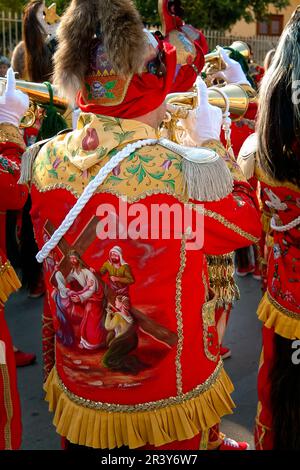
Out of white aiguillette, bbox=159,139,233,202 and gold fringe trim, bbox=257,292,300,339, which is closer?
white aiguillette, bbox=159,139,233,202

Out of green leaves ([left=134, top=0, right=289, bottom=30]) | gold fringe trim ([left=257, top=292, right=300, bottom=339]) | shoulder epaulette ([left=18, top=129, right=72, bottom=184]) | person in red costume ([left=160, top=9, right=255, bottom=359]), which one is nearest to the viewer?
shoulder epaulette ([left=18, top=129, right=72, bottom=184])

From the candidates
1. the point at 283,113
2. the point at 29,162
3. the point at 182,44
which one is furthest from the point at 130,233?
the point at 182,44

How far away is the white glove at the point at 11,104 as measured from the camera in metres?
2.29

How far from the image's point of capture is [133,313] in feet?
5.12

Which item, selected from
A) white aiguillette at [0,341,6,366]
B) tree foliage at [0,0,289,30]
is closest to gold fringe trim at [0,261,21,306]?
white aiguillette at [0,341,6,366]

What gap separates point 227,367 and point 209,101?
1.79 m

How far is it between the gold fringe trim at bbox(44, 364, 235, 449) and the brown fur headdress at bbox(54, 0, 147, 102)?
89 centimetres

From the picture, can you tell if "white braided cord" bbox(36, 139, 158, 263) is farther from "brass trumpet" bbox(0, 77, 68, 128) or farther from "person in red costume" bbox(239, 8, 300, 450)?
"brass trumpet" bbox(0, 77, 68, 128)

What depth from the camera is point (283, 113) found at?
1.88 m

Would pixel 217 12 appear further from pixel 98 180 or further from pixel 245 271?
pixel 98 180

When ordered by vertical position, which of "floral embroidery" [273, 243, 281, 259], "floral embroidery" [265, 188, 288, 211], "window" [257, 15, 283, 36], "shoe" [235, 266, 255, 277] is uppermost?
"floral embroidery" [265, 188, 288, 211]

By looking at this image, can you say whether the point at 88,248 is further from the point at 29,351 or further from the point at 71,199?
the point at 29,351

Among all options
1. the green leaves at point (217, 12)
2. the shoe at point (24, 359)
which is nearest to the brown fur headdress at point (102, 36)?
the shoe at point (24, 359)

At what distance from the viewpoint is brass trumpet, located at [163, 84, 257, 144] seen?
2005 millimetres
